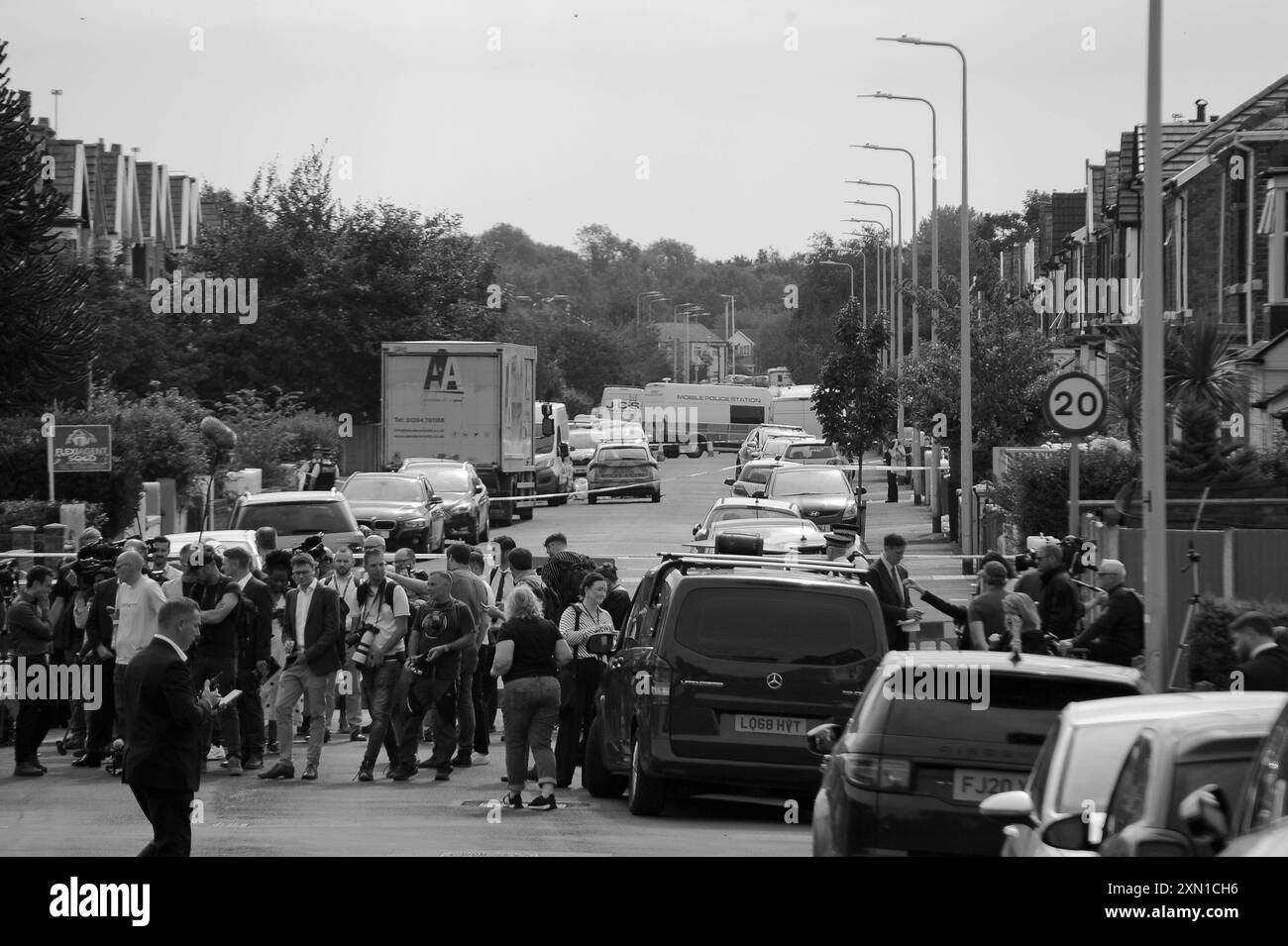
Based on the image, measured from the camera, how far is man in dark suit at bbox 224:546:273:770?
15.9 m

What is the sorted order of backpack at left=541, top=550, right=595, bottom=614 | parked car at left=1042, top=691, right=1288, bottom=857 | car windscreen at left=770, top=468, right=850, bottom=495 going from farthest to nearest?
car windscreen at left=770, top=468, right=850, bottom=495
backpack at left=541, top=550, right=595, bottom=614
parked car at left=1042, top=691, right=1288, bottom=857

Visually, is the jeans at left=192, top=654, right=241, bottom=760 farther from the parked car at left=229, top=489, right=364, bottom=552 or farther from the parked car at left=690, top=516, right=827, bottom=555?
the parked car at left=690, top=516, right=827, bottom=555

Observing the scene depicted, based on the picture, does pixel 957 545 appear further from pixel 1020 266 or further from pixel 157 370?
pixel 1020 266

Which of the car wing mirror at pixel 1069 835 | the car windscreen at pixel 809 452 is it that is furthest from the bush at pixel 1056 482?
the car windscreen at pixel 809 452

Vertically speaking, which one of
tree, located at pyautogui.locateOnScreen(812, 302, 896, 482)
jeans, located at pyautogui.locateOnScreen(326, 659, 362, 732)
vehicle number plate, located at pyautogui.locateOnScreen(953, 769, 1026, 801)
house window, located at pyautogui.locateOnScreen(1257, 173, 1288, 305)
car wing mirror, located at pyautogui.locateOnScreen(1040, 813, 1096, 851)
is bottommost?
jeans, located at pyautogui.locateOnScreen(326, 659, 362, 732)

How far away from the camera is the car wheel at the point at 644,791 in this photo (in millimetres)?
13250

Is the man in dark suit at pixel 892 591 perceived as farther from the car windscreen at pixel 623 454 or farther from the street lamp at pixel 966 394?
the car windscreen at pixel 623 454

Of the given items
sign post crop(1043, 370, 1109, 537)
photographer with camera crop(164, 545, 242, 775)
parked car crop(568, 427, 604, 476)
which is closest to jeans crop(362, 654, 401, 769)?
photographer with camera crop(164, 545, 242, 775)

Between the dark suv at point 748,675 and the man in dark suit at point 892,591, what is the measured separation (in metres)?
2.76

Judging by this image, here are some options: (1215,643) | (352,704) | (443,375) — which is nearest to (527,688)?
(352,704)

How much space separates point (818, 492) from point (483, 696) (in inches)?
822

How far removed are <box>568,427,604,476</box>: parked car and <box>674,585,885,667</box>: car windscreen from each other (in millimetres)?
57904

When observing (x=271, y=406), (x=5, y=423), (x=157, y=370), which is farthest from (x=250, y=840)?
(x=271, y=406)

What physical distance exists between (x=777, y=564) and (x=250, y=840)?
3.95 metres
